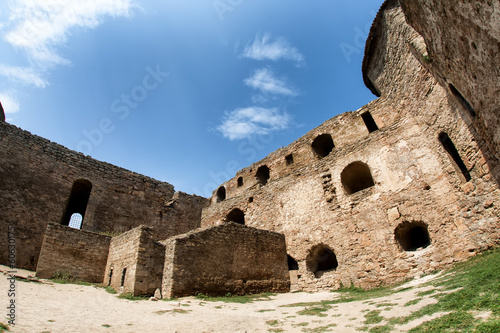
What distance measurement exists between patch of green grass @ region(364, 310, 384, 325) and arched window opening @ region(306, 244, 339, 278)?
6073 millimetres

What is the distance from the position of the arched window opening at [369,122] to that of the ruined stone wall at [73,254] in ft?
46.4

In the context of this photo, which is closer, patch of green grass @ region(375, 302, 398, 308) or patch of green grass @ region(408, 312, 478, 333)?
patch of green grass @ region(408, 312, 478, 333)

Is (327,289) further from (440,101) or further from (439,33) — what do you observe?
(439,33)

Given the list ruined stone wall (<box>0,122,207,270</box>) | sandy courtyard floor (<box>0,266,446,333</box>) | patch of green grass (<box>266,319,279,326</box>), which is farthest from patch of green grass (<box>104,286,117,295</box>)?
patch of green grass (<box>266,319,279,326</box>)

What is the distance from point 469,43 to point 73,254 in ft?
45.1

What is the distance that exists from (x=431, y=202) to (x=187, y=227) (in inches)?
611

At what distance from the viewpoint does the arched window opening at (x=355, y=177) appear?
487 inches

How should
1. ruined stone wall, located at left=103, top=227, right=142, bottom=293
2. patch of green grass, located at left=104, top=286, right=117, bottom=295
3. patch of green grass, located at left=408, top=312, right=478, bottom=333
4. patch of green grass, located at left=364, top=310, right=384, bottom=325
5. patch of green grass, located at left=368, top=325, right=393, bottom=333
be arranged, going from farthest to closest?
1. patch of green grass, located at left=104, top=286, right=117, bottom=295
2. ruined stone wall, located at left=103, top=227, right=142, bottom=293
3. patch of green grass, located at left=364, top=310, right=384, bottom=325
4. patch of green grass, located at left=368, top=325, right=393, bottom=333
5. patch of green grass, located at left=408, top=312, right=478, bottom=333

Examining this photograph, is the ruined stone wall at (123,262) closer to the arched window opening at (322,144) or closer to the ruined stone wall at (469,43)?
the ruined stone wall at (469,43)

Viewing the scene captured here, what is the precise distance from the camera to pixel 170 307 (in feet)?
22.5

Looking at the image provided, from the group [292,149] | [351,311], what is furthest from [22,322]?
[292,149]

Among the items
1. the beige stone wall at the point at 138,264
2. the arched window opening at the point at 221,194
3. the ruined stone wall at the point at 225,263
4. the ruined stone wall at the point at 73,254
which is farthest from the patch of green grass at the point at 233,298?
the arched window opening at the point at 221,194

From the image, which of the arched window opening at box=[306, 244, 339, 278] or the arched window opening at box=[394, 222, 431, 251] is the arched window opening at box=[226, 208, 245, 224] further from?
the arched window opening at box=[394, 222, 431, 251]

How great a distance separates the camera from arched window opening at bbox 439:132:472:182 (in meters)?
8.46
